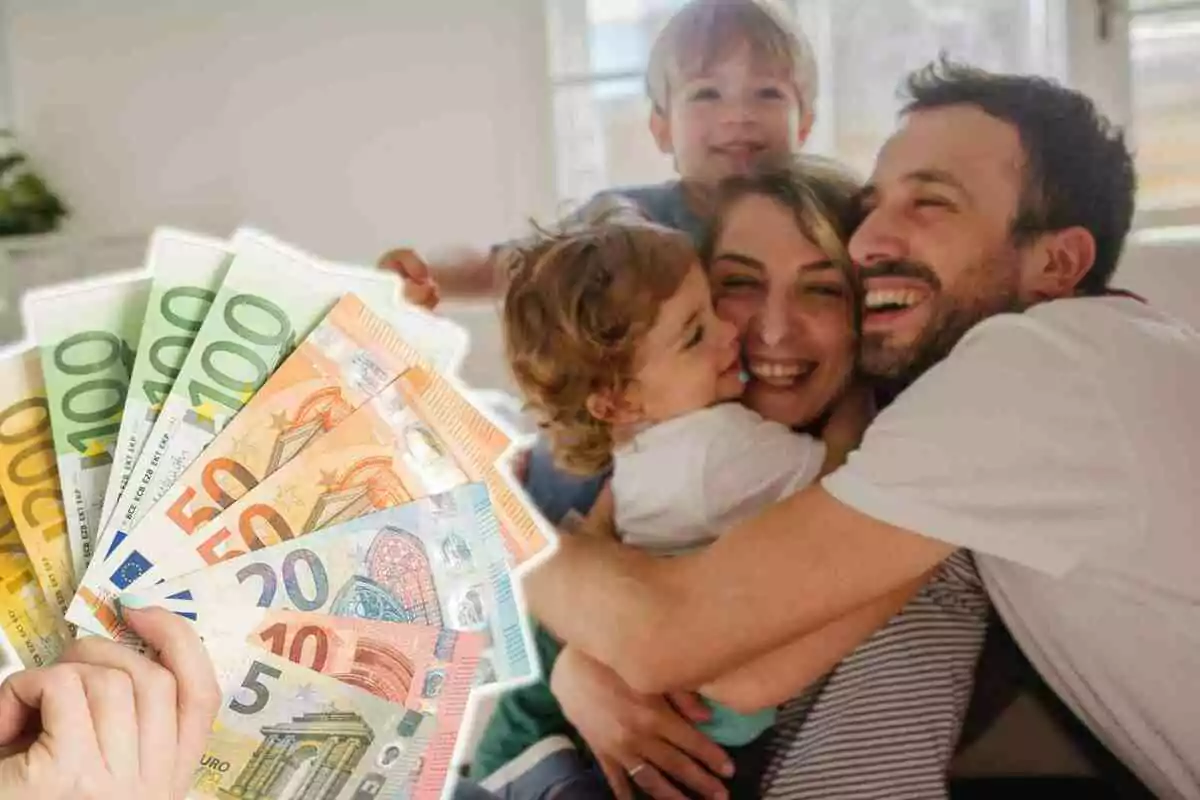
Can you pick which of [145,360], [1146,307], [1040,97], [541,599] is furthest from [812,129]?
[145,360]

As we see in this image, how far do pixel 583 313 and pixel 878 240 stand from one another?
0.27m

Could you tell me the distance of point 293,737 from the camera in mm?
994

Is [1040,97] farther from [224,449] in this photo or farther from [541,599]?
[224,449]

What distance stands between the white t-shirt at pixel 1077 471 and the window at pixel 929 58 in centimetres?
19

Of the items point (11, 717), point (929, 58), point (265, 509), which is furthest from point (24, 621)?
point (929, 58)

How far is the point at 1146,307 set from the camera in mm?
1010

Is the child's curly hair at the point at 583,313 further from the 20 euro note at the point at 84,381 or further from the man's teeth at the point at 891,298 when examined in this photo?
the 20 euro note at the point at 84,381

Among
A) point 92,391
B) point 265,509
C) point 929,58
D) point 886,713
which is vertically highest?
point 929,58

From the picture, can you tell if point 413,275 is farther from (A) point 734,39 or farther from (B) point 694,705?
(B) point 694,705

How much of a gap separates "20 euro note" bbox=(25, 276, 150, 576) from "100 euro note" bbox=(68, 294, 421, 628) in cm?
4

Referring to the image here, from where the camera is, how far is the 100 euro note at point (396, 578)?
3.20ft

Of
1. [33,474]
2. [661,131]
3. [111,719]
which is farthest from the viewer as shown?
[661,131]

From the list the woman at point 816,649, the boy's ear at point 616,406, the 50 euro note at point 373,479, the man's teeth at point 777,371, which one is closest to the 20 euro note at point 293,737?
the 50 euro note at point 373,479

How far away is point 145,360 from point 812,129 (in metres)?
0.63
